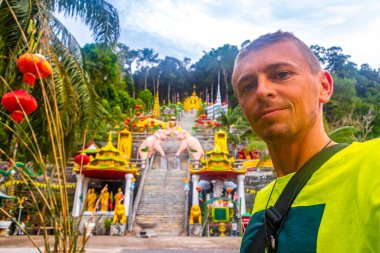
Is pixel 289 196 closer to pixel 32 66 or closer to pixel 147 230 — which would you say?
pixel 32 66

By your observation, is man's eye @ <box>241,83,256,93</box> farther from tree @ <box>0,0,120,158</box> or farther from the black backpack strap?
tree @ <box>0,0,120,158</box>

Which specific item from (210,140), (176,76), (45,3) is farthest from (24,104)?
(176,76)

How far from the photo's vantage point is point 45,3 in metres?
7.53

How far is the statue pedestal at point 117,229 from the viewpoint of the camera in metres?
12.6

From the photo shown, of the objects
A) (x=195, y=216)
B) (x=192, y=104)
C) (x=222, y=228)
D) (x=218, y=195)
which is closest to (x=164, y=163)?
(x=218, y=195)

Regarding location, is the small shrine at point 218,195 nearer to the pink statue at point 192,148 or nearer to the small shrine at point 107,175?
the pink statue at point 192,148

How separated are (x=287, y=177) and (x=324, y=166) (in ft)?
0.70

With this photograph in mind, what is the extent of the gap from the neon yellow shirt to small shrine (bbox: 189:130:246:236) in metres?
12.5

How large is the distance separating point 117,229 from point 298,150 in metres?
12.6

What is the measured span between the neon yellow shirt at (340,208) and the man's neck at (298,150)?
0.54 feet

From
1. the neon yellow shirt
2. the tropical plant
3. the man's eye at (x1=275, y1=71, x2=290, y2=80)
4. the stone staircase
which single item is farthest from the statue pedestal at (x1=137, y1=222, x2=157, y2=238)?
the neon yellow shirt

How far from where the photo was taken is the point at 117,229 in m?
12.7

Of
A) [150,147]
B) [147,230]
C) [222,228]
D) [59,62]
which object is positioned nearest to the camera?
[59,62]

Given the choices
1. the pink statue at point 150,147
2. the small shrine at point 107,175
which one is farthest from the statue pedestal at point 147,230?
the pink statue at point 150,147
